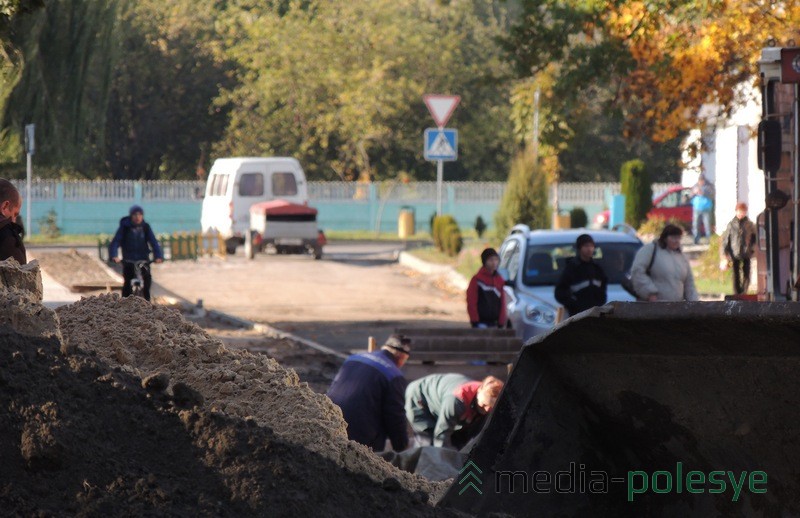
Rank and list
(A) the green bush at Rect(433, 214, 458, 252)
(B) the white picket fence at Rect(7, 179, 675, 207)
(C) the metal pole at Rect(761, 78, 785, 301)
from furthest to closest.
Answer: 1. (B) the white picket fence at Rect(7, 179, 675, 207)
2. (A) the green bush at Rect(433, 214, 458, 252)
3. (C) the metal pole at Rect(761, 78, 785, 301)

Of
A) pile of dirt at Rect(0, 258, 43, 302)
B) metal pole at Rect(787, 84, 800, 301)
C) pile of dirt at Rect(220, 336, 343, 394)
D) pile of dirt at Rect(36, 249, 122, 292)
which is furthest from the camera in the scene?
pile of dirt at Rect(36, 249, 122, 292)

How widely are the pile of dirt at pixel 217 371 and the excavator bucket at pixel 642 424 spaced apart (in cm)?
43

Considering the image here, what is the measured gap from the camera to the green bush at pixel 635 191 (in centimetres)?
4050

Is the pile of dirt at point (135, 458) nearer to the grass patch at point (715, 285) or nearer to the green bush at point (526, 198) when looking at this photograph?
the grass patch at point (715, 285)

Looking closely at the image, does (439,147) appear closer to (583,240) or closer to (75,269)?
(75,269)

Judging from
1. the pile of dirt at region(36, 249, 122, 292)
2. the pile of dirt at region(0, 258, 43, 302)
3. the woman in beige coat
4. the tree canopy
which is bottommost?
the pile of dirt at region(36, 249, 122, 292)

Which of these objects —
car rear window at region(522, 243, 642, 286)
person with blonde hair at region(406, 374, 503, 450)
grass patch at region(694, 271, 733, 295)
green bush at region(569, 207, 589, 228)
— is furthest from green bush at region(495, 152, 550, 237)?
person with blonde hair at region(406, 374, 503, 450)

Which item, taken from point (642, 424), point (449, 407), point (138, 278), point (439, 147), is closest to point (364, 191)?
point (439, 147)

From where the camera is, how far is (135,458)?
4.72 m

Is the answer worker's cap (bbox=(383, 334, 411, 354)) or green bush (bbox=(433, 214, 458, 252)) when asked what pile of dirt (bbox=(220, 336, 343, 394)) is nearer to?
worker's cap (bbox=(383, 334, 411, 354))

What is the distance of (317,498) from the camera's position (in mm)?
4672

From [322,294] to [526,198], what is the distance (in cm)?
928

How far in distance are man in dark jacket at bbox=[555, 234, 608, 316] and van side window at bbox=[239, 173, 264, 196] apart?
22604 millimetres

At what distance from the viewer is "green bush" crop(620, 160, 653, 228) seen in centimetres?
4050
